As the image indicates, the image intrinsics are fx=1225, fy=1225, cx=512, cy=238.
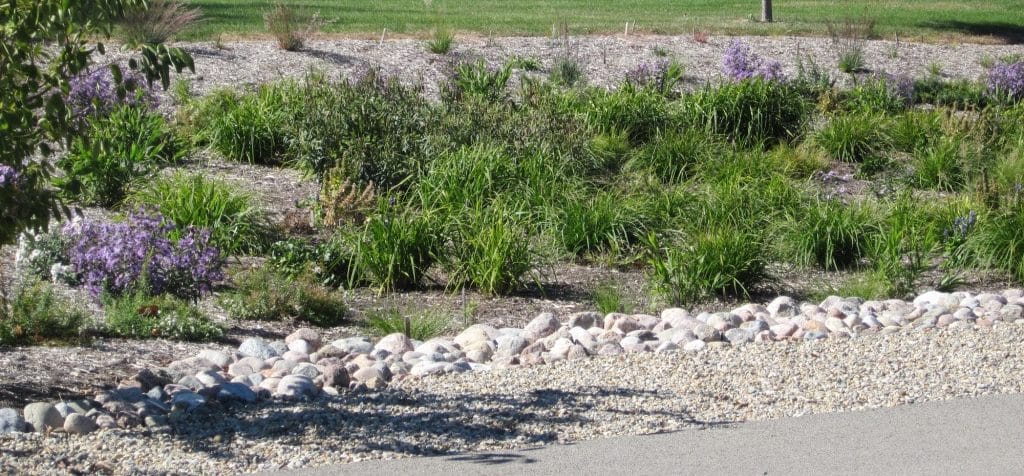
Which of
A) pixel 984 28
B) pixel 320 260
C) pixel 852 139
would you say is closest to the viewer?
pixel 320 260

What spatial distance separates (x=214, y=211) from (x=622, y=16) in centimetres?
1633

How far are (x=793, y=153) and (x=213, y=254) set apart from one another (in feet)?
23.5

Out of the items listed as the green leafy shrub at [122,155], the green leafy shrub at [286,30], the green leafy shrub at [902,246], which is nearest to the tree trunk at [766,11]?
the green leafy shrub at [286,30]

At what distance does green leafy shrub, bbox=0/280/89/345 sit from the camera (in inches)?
243

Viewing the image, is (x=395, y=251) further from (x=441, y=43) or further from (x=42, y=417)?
(x=441, y=43)

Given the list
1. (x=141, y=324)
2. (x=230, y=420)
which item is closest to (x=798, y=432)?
(x=230, y=420)

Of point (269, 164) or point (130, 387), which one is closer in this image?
point (130, 387)

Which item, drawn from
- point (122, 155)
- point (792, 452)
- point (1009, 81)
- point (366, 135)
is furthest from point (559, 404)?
point (1009, 81)

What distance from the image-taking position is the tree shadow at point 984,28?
930 inches

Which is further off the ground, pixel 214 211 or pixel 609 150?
pixel 214 211

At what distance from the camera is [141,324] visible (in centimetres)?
671

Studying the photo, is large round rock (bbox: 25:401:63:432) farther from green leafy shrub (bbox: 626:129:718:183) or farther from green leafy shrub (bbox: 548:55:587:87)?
green leafy shrub (bbox: 548:55:587:87)

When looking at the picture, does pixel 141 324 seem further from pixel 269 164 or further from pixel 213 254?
pixel 269 164

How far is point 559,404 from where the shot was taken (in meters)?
5.37
